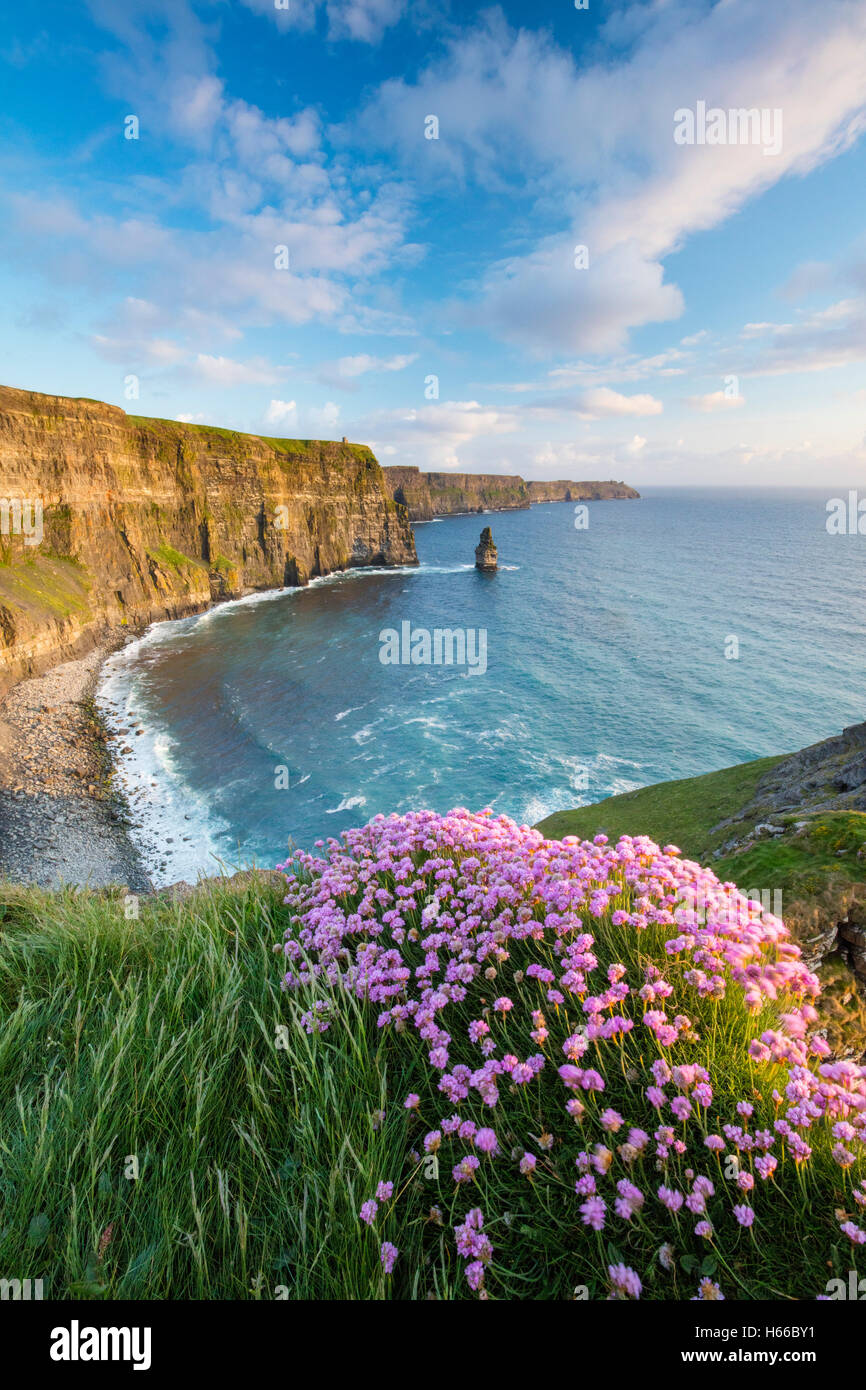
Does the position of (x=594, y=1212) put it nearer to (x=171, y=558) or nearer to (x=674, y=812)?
(x=674, y=812)

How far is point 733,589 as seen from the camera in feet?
260

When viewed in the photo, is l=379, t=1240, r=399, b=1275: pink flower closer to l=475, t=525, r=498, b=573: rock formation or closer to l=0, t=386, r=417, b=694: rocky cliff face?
l=0, t=386, r=417, b=694: rocky cliff face

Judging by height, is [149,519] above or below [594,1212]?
above

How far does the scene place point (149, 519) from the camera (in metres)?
65.8

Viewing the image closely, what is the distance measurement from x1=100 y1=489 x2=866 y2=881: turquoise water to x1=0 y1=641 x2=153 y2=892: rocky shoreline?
148 cm

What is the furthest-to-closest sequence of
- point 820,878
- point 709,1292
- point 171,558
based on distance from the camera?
point 171,558 → point 820,878 → point 709,1292

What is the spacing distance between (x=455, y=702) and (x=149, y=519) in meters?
47.9

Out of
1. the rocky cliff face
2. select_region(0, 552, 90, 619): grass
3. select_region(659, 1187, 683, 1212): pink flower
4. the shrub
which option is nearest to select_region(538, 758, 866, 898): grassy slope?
the shrub

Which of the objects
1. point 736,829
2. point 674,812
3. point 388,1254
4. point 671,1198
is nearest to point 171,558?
point 674,812

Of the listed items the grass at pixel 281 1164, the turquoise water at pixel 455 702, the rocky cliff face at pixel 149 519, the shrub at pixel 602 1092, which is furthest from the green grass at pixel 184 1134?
the rocky cliff face at pixel 149 519

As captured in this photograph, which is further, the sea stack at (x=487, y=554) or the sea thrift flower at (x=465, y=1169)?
the sea stack at (x=487, y=554)

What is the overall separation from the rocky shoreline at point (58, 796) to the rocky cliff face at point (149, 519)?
460 centimetres

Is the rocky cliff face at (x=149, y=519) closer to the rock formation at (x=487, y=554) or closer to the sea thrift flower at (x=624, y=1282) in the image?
the rock formation at (x=487, y=554)

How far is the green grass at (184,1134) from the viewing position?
265 cm
